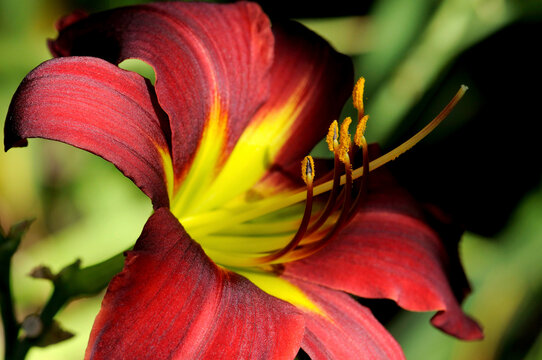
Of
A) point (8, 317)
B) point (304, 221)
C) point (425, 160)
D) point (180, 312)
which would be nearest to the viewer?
point (180, 312)

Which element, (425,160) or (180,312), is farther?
(425,160)

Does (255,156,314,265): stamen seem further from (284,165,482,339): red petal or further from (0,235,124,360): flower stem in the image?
(0,235,124,360): flower stem

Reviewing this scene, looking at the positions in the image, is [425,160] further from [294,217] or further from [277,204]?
[277,204]

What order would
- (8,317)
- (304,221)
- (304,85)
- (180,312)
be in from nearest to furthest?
1. (180,312)
2. (304,221)
3. (8,317)
4. (304,85)

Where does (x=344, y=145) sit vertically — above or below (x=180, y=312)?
above

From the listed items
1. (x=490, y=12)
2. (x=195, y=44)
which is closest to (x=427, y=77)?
(x=490, y=12)

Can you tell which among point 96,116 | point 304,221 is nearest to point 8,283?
point 96,116

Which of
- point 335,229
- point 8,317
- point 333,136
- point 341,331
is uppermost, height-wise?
point 333,136

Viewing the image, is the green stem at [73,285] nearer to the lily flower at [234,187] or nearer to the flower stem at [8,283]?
the flower stem at [8,283]
